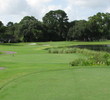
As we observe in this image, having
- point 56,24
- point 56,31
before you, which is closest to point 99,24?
point 56,31

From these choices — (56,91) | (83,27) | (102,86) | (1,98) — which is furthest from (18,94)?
(83,27)

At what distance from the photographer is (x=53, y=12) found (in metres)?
118

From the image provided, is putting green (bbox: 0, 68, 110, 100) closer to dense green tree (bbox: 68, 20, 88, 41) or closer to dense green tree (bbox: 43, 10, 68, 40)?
dense green tree (bbox: 68, 20, 88, 41)

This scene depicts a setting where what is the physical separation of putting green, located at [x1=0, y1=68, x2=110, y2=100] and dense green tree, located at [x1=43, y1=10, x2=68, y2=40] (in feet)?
297

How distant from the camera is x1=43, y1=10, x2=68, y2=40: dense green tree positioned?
340ft

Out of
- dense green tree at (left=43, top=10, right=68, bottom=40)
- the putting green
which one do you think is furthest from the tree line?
the putting green

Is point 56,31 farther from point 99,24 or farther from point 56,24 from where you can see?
point 99,24

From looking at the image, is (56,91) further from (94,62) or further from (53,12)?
(53,12)

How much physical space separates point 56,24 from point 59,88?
104m

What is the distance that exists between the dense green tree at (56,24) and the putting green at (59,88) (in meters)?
90.6

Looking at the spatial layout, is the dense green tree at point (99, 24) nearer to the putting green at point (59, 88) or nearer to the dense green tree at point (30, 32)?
the dense green tree at point (30, 32)

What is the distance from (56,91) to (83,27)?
89.6 meters

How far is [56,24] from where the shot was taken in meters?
112

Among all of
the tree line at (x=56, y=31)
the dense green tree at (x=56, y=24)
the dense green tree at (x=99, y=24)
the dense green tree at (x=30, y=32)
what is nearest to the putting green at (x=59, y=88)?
the tree line at (x=56, y=31)
